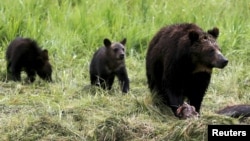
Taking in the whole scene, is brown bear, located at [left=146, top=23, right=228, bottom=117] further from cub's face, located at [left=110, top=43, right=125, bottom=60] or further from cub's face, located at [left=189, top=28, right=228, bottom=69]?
cub's face, located at [left=110, top=43, right=125, bottom=60]

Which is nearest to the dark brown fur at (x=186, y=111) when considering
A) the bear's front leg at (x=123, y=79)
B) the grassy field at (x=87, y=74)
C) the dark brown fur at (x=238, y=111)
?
the grassy field at (x=87, y=74)

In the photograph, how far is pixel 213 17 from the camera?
12.1 meters

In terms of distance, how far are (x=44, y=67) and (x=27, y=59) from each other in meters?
0.37

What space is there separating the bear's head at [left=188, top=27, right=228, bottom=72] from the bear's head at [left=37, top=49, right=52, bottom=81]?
10.3 ft

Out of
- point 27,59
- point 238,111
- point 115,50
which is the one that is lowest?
point 238,111

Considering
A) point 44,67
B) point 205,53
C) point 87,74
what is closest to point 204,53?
point 205,53

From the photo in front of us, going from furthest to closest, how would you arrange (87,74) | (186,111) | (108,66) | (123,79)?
(87,74) → (108,66) → (123,79) → (186,111)

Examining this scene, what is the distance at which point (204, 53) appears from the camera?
7125 millimetres

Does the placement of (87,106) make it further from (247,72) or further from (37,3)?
(37,3)

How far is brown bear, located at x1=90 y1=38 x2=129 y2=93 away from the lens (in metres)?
9.44

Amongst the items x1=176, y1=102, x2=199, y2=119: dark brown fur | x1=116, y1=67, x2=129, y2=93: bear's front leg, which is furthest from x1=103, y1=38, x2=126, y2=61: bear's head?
x1=176, y1=102, x2=199, y2=119: dark brown fur

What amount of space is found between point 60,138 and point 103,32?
4862 mm

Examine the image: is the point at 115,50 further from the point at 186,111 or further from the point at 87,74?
the point at 186,111

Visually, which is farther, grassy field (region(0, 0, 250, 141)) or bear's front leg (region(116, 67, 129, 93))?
bear's front leg (region(116, 67, 129, 93))
